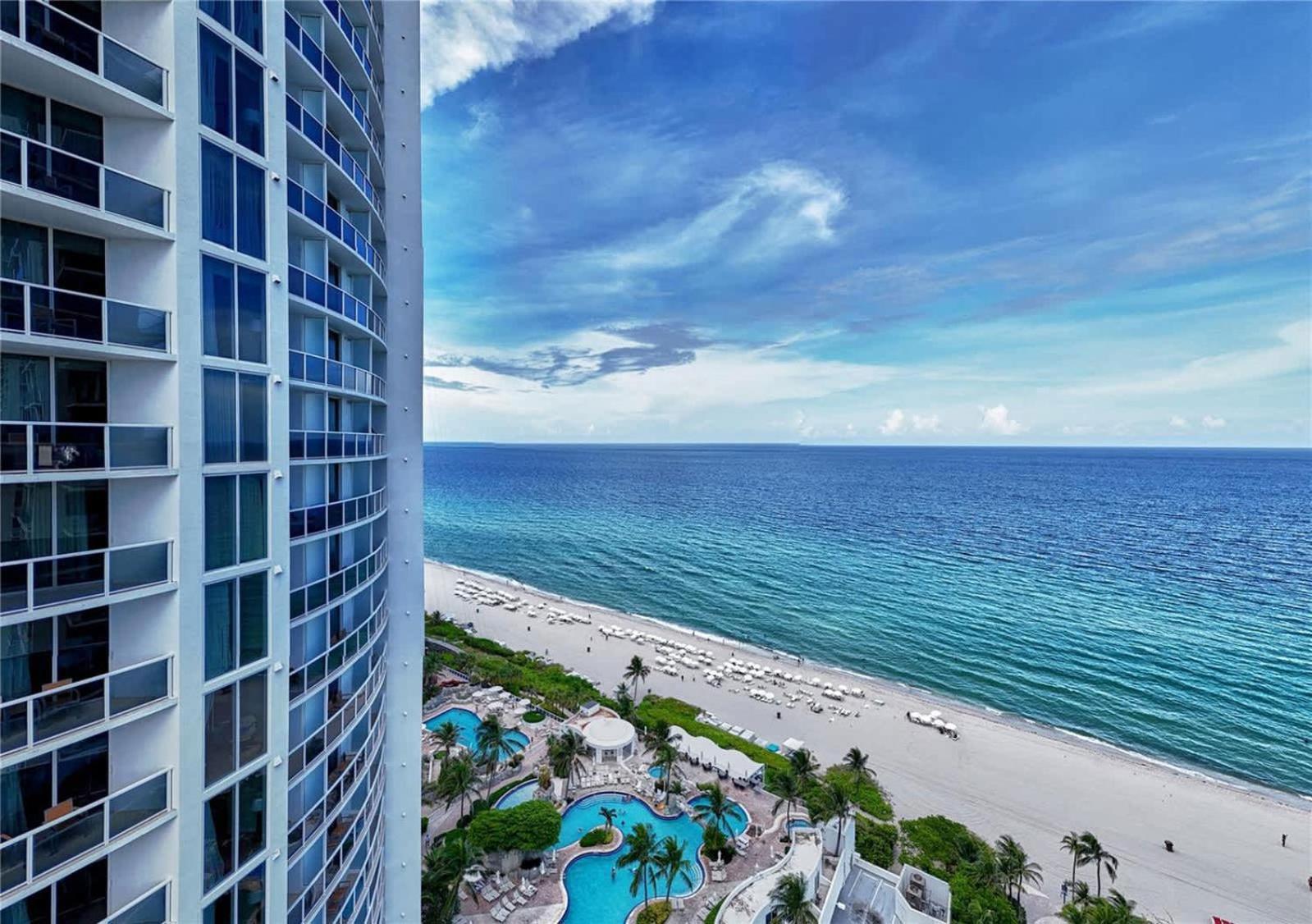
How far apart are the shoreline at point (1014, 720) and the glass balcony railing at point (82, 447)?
40223 millimetres

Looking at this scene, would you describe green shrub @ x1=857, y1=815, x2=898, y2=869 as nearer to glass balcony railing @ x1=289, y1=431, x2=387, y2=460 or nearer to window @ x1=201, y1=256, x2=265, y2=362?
glass balcony railing @ x1=289, y1=431, x2=387, y2=460

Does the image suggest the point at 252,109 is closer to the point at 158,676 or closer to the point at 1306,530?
the point at 158,676

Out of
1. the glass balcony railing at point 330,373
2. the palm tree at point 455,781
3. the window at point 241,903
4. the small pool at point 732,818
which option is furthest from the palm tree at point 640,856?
the glass balcony railing at point 330,373

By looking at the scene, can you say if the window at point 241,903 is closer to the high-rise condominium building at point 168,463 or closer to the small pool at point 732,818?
the high-rise condominium building at point 168,463

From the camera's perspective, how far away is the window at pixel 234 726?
9.41 metres

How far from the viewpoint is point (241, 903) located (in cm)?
998

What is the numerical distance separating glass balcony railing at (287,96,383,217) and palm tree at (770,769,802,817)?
117 ft

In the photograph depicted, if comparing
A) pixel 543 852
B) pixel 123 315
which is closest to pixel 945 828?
pixel 543 852

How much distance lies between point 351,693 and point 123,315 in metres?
9.64

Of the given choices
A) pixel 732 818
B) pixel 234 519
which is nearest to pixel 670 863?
pixel 732 818

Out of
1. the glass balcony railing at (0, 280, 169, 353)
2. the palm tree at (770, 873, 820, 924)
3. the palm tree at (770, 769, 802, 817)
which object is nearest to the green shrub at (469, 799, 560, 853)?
the palm tree at (770, 873, 820, 924)

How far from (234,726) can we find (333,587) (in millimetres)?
3522

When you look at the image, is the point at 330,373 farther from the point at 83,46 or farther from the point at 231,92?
the point at 83,46

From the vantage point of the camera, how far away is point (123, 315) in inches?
325
